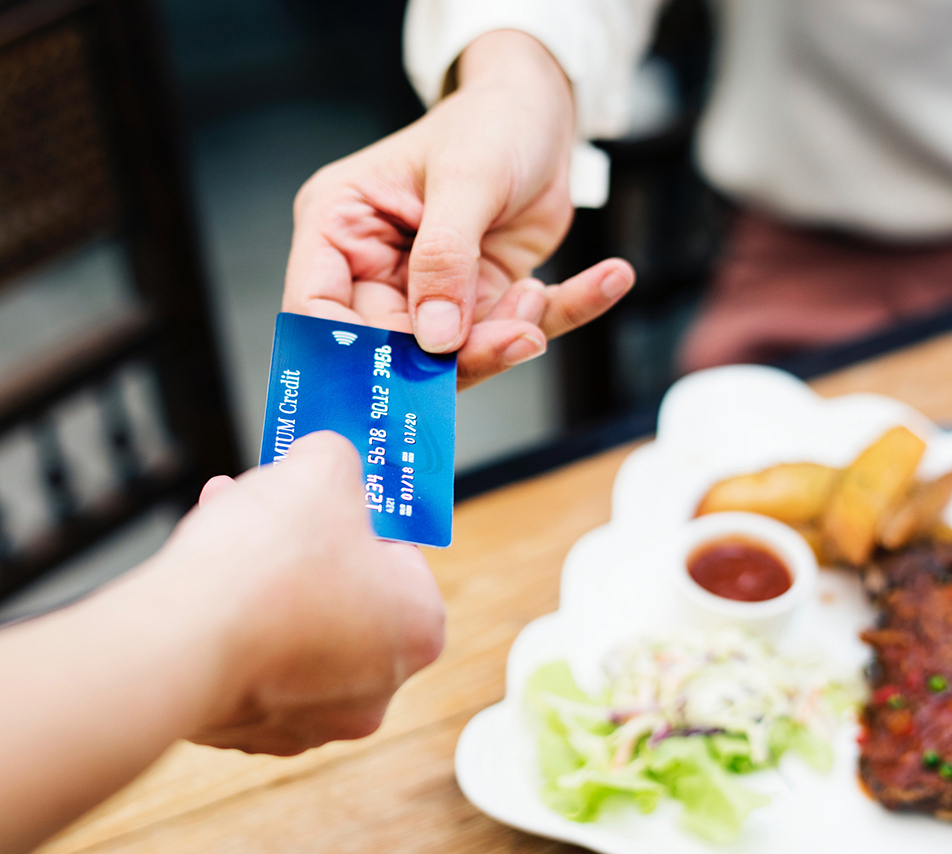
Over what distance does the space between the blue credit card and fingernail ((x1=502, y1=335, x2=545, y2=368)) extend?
99 mm

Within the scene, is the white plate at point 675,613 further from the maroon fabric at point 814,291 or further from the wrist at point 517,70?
the wrist at point 517,70

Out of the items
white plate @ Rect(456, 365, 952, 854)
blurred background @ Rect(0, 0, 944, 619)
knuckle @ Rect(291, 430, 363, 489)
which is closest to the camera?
knuckle @ Rect(291, 430, 363, 489)

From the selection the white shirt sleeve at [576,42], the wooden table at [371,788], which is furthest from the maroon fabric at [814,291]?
the wooden table at [371,788]

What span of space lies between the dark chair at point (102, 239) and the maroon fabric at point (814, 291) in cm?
139

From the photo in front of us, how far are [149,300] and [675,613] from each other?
Answer: 171 centimetres

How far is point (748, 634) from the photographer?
Result: 3.56 feet

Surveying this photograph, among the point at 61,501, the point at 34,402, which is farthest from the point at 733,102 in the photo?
the point at 61,501

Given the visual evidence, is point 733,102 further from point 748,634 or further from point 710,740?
point 710,740

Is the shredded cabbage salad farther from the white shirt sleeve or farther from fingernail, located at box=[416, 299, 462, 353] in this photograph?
the white shirt sleeve

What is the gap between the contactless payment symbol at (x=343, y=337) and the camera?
2.82 feet

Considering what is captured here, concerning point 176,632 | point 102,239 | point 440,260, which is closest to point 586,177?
point 440,260

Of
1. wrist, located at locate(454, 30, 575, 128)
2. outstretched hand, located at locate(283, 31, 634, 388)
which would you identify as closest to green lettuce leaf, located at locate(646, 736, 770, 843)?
outstretched hand, located at locate(283, 31, 634, 388)

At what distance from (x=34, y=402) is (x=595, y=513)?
149 centimetres

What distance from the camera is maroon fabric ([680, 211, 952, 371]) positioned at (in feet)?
5.83
